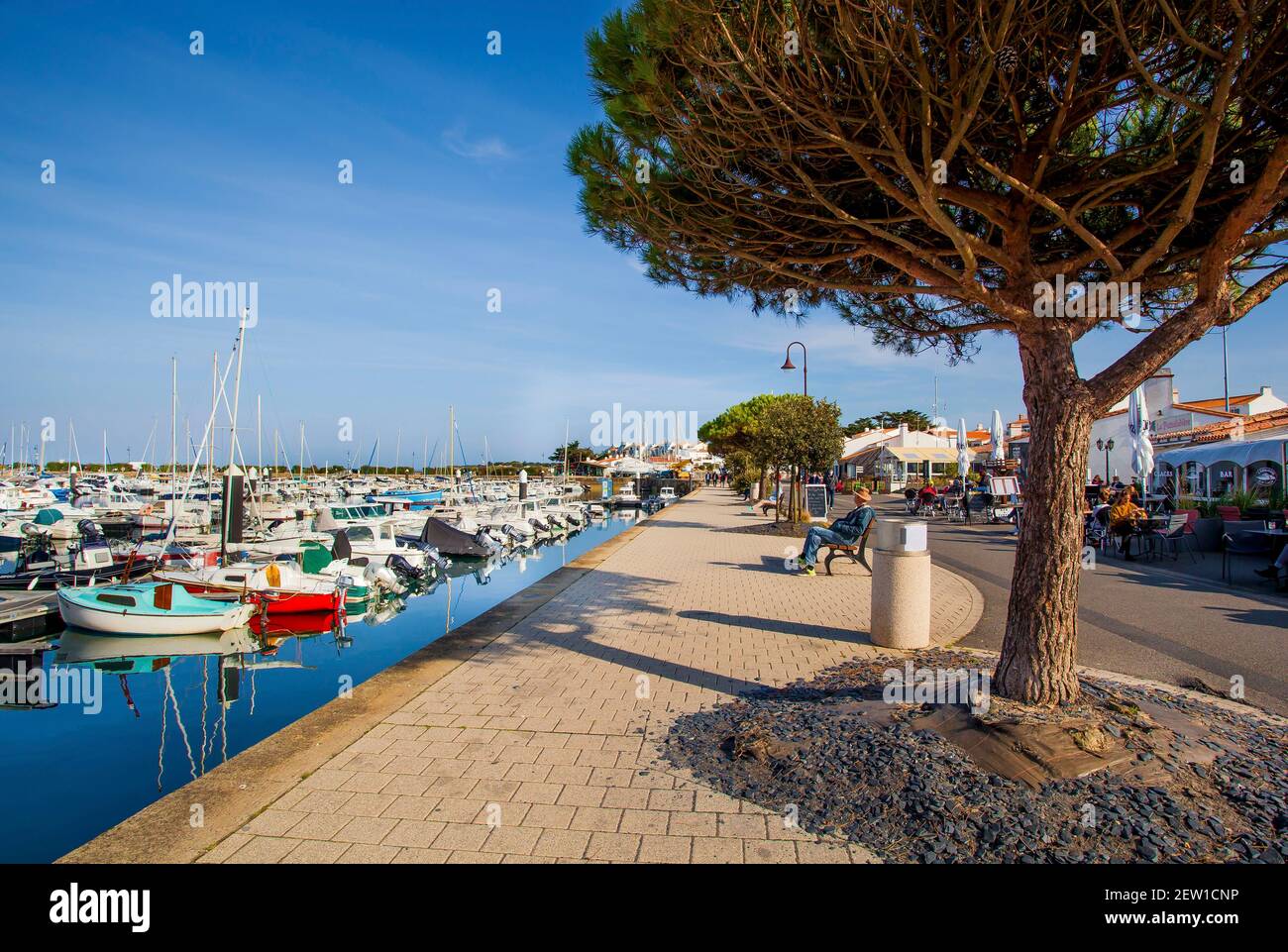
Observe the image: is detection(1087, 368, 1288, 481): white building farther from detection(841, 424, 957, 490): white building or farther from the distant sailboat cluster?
the distant sailboat cluster

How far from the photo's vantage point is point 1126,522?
1480 cm

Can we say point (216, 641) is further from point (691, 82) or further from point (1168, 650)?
point (1168, 650)

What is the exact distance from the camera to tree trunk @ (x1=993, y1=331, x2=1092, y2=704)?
14.3 ft

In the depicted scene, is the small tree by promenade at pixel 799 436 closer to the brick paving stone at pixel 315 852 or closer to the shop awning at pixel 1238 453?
the shop awning at pixel 1238 453

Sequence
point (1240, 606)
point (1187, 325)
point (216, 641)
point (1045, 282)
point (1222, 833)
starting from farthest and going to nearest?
point (216, 641)
point (1240, 606)
point (1045, 282)
point (1187, 325)
point (1222, 833)

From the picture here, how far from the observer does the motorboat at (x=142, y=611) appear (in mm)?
11641

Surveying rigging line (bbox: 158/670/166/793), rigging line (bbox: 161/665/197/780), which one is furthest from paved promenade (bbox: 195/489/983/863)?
rigging line (bbox: 158/670/166/793)

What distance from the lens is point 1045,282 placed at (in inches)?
191

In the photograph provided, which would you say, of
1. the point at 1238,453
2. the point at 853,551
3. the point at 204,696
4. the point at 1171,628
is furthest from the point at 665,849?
the point at 1238,453

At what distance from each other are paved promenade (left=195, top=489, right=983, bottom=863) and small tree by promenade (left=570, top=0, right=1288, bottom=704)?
236cm

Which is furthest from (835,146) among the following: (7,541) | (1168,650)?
(7,541)

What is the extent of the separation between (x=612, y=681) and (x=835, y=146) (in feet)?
15.3

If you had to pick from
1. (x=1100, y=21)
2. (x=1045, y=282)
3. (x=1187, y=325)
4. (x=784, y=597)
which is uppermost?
(x=1100, y=21)

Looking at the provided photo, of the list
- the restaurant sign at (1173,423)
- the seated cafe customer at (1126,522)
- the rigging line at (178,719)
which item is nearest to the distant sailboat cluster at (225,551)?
the rigging line at (178,719)
